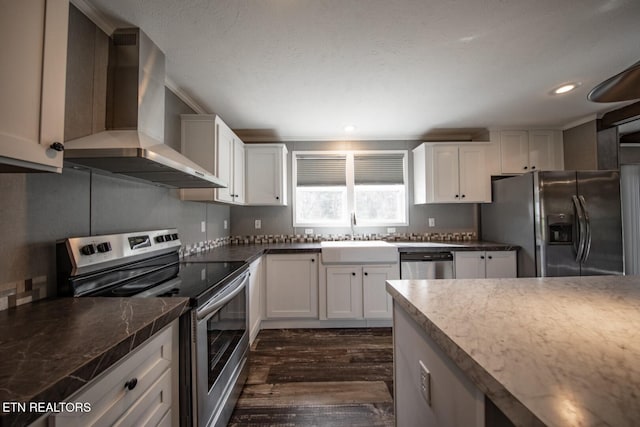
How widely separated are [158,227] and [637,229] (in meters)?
4.37

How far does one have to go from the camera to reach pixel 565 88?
7.60ft

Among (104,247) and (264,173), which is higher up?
(264,173)

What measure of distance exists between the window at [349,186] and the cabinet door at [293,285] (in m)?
0.84

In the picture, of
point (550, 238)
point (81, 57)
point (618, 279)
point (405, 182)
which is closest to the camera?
point (618, 279)

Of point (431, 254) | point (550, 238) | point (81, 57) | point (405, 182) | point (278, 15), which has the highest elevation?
point (278, 15)

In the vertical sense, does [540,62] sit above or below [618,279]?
above

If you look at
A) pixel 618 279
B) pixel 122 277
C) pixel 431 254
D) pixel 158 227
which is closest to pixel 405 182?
pixel 431 254

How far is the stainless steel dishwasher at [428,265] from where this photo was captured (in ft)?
9.15

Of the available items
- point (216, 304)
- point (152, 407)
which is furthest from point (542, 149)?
point (152, 407)

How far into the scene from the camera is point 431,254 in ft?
9.22

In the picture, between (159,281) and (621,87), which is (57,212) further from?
(621,87)

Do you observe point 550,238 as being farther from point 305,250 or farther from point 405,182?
point 305,250

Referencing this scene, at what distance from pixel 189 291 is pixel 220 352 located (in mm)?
458

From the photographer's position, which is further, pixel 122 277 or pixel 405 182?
pixel 405 182
